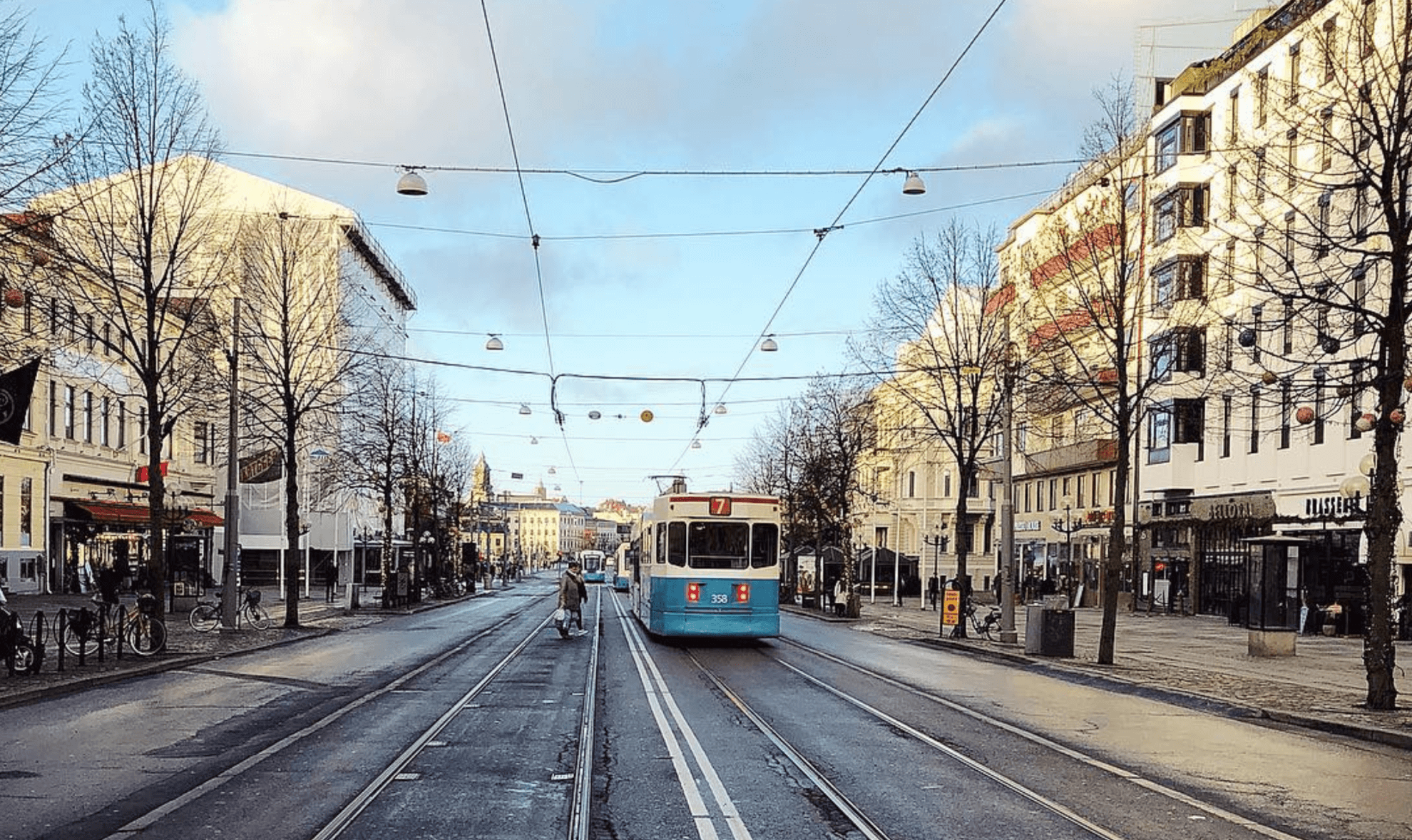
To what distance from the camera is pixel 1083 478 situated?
2591 inches

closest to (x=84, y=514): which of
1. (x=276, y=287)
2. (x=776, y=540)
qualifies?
(x=276, y=287)

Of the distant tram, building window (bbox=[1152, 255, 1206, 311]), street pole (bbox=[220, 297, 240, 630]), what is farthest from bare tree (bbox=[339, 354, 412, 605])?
the distant tram

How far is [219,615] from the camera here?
34.9m

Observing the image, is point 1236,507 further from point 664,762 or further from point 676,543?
point 664,762

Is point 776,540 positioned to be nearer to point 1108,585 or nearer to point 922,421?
point 1108,585

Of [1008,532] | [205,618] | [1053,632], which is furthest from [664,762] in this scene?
[205,618]

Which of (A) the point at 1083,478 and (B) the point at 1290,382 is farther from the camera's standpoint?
(A) the point at 1083,478

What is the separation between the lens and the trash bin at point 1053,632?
1155 inches

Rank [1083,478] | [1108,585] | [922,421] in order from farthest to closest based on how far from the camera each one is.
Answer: [922,421] < [1083,478] < [1108,585]

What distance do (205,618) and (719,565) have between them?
531 inches

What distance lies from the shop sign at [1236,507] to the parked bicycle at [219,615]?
3135 centimetres

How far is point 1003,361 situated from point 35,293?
2086 cm

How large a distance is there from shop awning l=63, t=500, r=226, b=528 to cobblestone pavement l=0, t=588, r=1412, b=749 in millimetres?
5896

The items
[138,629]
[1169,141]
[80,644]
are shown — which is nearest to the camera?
[80,644]
